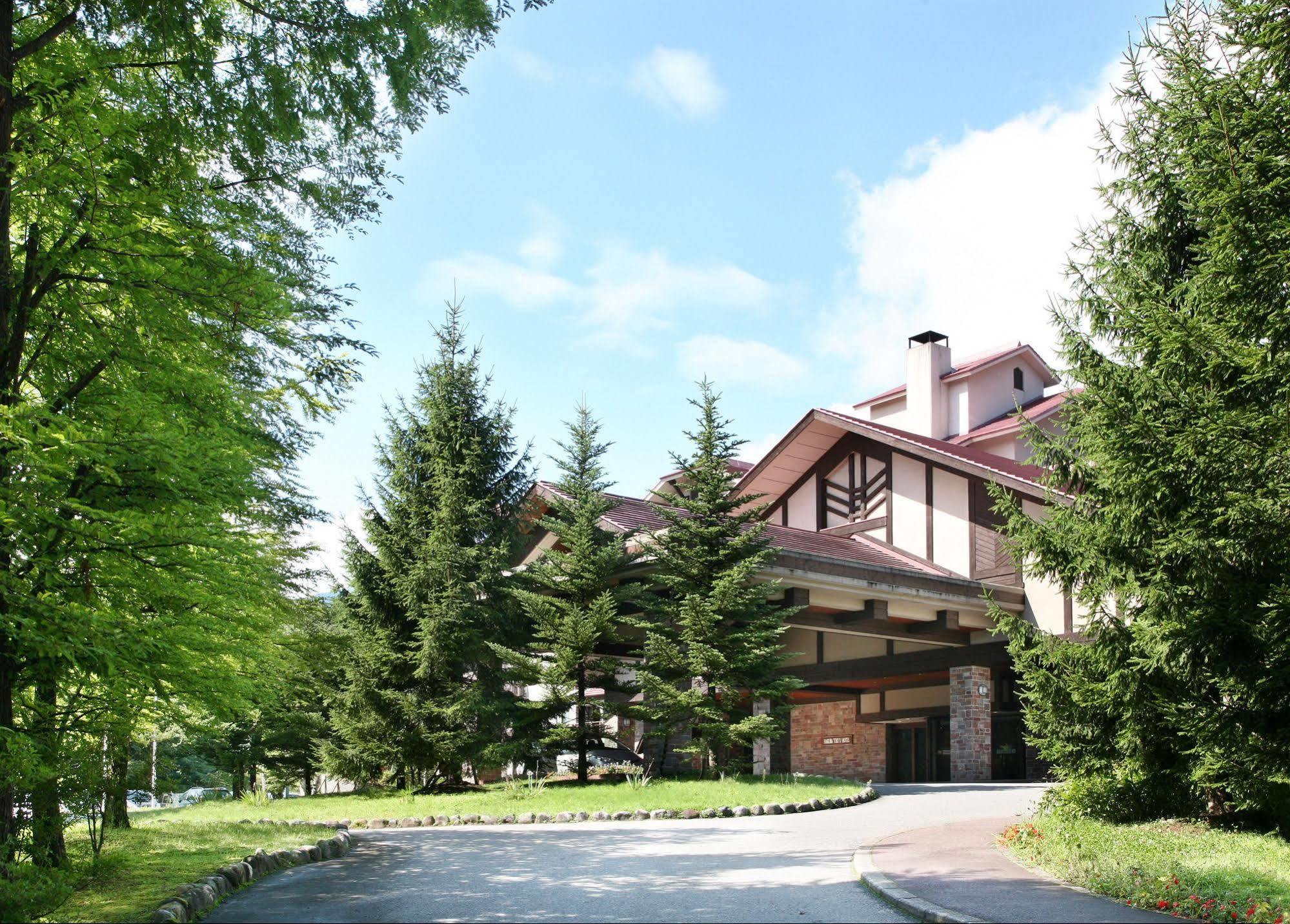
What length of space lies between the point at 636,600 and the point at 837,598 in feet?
16.9

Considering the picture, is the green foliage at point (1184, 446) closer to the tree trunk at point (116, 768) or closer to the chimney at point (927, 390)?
the tree trunk at point (116, 768)

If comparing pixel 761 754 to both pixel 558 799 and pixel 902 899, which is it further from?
pixel 902 899

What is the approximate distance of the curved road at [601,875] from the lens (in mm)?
7988

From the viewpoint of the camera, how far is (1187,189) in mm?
10742

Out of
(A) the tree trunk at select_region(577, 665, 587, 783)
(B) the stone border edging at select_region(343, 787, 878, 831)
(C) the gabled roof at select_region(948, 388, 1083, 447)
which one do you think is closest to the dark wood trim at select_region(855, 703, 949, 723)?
(C) the gabled roof at select_region(948, 388, 1083, 447)

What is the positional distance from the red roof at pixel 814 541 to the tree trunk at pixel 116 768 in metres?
11.3

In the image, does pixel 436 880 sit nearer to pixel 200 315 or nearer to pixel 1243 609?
pixel 200 315

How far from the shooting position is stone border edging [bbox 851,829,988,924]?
7.13 meters

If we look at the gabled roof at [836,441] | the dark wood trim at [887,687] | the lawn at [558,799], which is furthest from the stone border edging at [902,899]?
the dark wood trim at [887,687]

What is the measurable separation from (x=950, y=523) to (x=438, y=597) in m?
12.0

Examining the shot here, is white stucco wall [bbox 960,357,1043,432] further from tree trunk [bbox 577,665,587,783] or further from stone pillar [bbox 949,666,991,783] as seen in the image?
tree trunk [bbox 577,665,587,783]

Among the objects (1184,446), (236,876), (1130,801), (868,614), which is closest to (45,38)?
(236,876)

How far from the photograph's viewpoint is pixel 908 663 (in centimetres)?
2469

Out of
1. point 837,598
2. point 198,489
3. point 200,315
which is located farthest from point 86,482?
point 837,598
